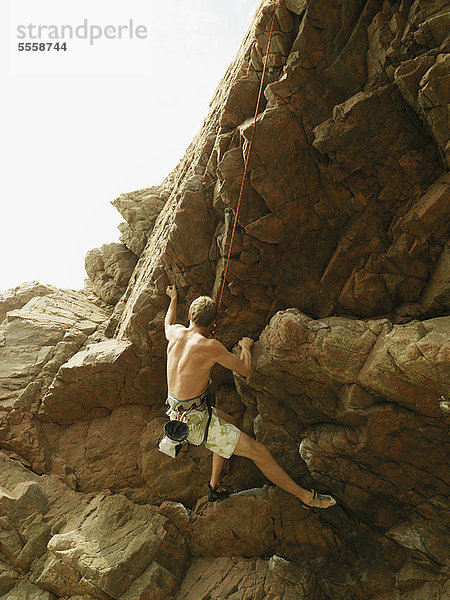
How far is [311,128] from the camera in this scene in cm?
543

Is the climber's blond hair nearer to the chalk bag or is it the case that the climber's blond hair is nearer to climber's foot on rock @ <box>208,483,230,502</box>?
the chalk bag

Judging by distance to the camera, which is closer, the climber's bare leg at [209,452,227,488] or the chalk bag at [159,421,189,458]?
the chalk bag at [159,421,189,458]

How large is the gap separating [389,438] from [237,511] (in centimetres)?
293

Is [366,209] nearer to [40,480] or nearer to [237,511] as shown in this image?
[237,511]

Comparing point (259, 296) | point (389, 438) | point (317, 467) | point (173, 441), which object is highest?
point (259, 296)

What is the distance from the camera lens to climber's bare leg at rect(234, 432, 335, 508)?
227 inches

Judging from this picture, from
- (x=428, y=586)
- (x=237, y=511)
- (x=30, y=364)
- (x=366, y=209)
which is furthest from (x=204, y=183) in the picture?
(x=428, y=586)

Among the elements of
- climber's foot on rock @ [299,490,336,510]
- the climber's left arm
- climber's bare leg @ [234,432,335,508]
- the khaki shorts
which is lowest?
climber's foot on rock @ [299,490,336,510]

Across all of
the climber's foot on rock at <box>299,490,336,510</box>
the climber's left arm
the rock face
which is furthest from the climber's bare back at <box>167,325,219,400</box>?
the climber's foot on rock at <box>299,490,336,510</box>

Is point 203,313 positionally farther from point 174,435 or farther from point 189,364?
point 174,435

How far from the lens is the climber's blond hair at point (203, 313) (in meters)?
5.68

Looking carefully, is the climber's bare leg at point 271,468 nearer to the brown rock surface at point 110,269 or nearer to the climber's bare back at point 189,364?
the climber's bare back at point 189,364

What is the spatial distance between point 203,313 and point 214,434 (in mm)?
1908

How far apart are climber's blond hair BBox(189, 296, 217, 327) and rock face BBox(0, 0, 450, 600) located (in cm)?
78
